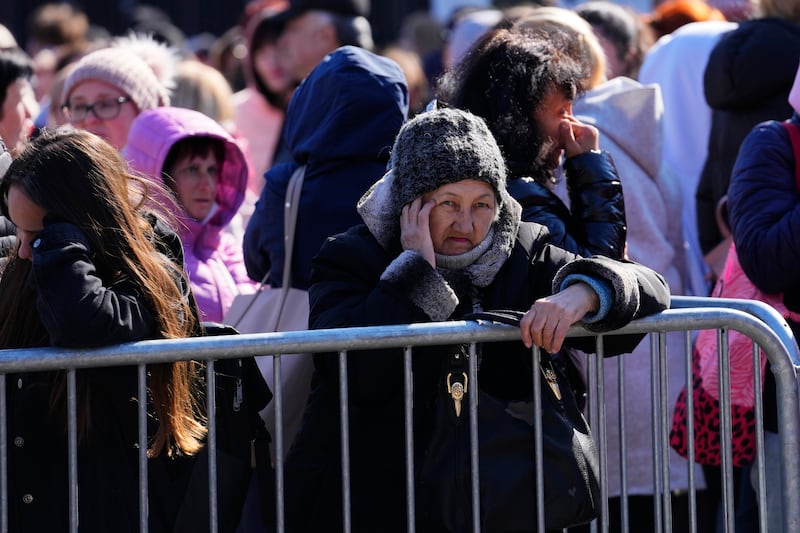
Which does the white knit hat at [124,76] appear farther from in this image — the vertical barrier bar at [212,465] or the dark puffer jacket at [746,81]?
the vertical barrier bar at [212,465]

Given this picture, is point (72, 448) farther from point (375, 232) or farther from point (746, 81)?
point (746, 81)

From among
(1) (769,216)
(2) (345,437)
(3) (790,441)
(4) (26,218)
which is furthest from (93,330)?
(1) (769,216)

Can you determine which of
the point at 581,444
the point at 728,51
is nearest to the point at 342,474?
the point at 581,444

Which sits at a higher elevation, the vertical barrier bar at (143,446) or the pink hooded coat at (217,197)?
A: the pink hooded coat at (217,197)

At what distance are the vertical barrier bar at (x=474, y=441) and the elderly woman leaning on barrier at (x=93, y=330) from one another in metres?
0.73

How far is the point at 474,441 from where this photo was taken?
3443mm

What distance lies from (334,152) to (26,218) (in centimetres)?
106

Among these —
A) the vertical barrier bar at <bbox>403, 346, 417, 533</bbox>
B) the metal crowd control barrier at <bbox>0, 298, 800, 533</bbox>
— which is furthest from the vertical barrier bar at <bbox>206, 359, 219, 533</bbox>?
the vertical barrier bar at <bbox>403, 346, 417, 533</bbox>

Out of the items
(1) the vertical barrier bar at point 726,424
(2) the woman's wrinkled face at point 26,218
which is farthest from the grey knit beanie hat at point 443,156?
(2) the woman's wrinkled face at point 26,218

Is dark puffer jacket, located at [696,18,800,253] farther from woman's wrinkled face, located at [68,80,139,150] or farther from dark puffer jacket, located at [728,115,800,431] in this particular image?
woman's wrinkled face, located at [68,80,139,150]

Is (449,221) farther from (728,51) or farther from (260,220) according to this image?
(728,51)

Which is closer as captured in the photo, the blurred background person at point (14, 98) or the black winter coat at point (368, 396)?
the black winter coat at point (368, 396)

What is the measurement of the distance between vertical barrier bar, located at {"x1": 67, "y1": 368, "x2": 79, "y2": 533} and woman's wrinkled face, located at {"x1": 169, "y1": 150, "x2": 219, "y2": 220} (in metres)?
1.66

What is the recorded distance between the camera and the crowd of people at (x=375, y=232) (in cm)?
357
